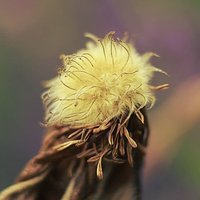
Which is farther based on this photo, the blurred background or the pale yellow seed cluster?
the blurred background

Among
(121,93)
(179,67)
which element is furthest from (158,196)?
(121,93)

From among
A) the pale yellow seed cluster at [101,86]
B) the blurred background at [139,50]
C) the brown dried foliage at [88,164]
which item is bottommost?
the brown dried foliage at [88,164]

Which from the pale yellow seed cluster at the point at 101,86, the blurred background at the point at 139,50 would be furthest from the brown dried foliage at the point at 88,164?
the blurred background at the point at 139,50

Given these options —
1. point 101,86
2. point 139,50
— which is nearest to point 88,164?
point 101,86

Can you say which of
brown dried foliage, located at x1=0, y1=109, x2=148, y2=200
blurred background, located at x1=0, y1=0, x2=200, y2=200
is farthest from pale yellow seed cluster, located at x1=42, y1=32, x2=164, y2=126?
blurred background, located at x1=0, y1=0, x2=200, y2=200

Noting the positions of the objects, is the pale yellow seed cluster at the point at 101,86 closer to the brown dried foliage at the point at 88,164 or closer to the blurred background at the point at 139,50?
the brown dried foliage at the point at 88,164

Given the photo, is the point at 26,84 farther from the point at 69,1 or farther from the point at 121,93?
the point at 121,93

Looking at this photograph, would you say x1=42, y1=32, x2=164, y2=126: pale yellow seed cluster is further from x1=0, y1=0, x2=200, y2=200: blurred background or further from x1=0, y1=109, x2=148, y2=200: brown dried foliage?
x1=0, y1=0, x2=200, y2=200: blurred background
